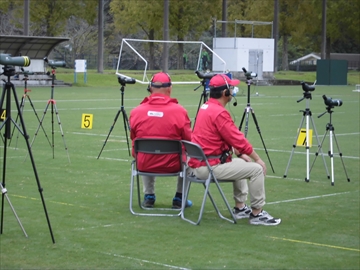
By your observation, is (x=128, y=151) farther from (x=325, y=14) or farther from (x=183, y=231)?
(x=325, y=14)

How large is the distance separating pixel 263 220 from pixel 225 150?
96 cm

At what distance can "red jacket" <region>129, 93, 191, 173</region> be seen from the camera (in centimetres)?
1011

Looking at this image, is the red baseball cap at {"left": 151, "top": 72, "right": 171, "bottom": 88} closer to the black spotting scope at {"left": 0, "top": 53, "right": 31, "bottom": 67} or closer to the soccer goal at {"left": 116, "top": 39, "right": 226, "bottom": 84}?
the black spotting scope at {"left": 0, "top": 53, "right": 31, "bottom": 67}

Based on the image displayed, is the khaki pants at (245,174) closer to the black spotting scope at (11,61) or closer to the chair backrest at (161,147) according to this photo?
the chair backrest at (161,147)

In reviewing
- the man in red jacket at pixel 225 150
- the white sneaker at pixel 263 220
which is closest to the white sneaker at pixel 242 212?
the man in red jacket at pixel 225 150

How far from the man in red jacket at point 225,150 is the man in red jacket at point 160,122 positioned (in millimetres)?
235

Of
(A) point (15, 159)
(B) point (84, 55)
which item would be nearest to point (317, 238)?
(A) point (15, 159)

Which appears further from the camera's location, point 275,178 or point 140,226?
point 275,178

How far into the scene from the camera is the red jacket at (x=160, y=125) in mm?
10109

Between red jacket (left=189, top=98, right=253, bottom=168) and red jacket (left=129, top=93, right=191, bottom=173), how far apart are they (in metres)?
0.22

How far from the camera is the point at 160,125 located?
33.4 ft

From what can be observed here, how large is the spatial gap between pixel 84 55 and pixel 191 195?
7106cm

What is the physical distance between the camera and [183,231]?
9375mm

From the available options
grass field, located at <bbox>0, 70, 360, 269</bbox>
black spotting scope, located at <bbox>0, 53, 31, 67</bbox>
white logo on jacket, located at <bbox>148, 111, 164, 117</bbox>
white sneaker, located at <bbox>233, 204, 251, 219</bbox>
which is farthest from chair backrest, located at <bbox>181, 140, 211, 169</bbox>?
black spotting scope, located at <bbox>0, 53, 31, 67</bbox>
